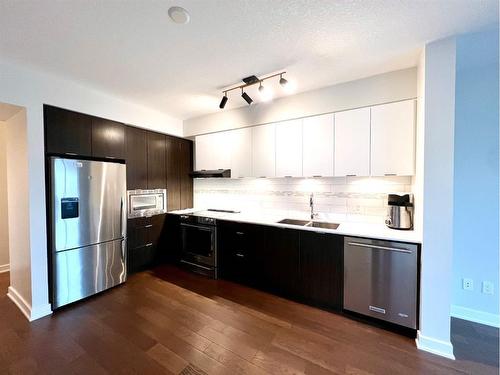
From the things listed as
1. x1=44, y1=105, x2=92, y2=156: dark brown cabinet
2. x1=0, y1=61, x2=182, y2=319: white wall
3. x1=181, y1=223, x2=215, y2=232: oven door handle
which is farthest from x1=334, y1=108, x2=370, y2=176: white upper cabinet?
x1=0, y1=61, x2=182, y2=319: white wall

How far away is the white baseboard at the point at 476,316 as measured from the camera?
2.10 m

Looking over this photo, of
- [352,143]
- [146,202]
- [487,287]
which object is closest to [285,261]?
[352,143]

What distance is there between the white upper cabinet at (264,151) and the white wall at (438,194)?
5.59 feet

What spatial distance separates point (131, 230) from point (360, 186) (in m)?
3.25

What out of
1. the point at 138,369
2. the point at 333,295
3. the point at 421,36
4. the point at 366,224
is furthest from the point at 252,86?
the point at 138,369

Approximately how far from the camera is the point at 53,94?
2.32m

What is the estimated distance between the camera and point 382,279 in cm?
Result: 204

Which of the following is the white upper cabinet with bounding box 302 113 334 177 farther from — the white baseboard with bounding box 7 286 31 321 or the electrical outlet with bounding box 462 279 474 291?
the white baseboard with bounding box 7 286 31 321

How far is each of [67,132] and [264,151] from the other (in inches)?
94.2

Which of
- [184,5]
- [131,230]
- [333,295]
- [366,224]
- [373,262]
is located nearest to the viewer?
[184,5]

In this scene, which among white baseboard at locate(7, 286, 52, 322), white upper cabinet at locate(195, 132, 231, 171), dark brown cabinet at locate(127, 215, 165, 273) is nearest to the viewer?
white baseboard at locate(7, 286, 52, 322)

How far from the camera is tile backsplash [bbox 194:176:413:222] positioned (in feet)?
8.53

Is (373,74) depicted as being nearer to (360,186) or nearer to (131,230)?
(360,186)

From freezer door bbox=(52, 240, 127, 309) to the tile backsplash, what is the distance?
1727mm
